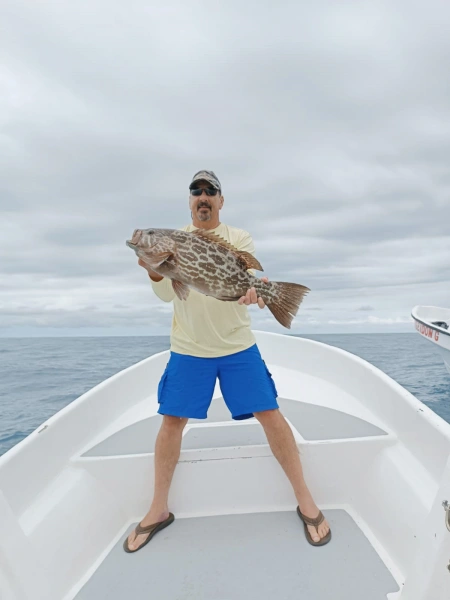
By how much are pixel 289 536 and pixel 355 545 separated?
0.41m

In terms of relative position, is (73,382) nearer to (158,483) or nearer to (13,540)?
(158,483)

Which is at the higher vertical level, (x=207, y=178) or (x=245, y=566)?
(x=207, y=178)

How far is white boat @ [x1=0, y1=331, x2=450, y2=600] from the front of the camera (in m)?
2.19

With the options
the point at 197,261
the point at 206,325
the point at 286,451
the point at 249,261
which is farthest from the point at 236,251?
the point at 286,451

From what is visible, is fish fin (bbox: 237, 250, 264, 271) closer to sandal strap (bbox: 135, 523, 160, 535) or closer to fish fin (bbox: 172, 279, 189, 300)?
fish fin (bbox: 172, 279, 189, 300)

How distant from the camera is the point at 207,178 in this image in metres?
2.83

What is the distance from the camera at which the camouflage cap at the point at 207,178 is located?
Answer: 2.82 m

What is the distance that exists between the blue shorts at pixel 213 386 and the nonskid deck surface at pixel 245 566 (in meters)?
0.79

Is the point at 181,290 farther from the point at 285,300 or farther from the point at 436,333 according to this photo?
the point at 436,333

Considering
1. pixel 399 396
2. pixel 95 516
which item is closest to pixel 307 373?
pixel 399 396

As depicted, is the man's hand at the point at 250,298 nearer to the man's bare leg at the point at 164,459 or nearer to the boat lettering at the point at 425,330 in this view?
the man's bare leg at the point at 164,459

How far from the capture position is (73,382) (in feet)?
44.2

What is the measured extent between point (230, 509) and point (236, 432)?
2.22 ft

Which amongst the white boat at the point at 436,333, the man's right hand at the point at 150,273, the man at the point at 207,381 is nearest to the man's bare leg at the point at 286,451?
the man at the point at 207,381
